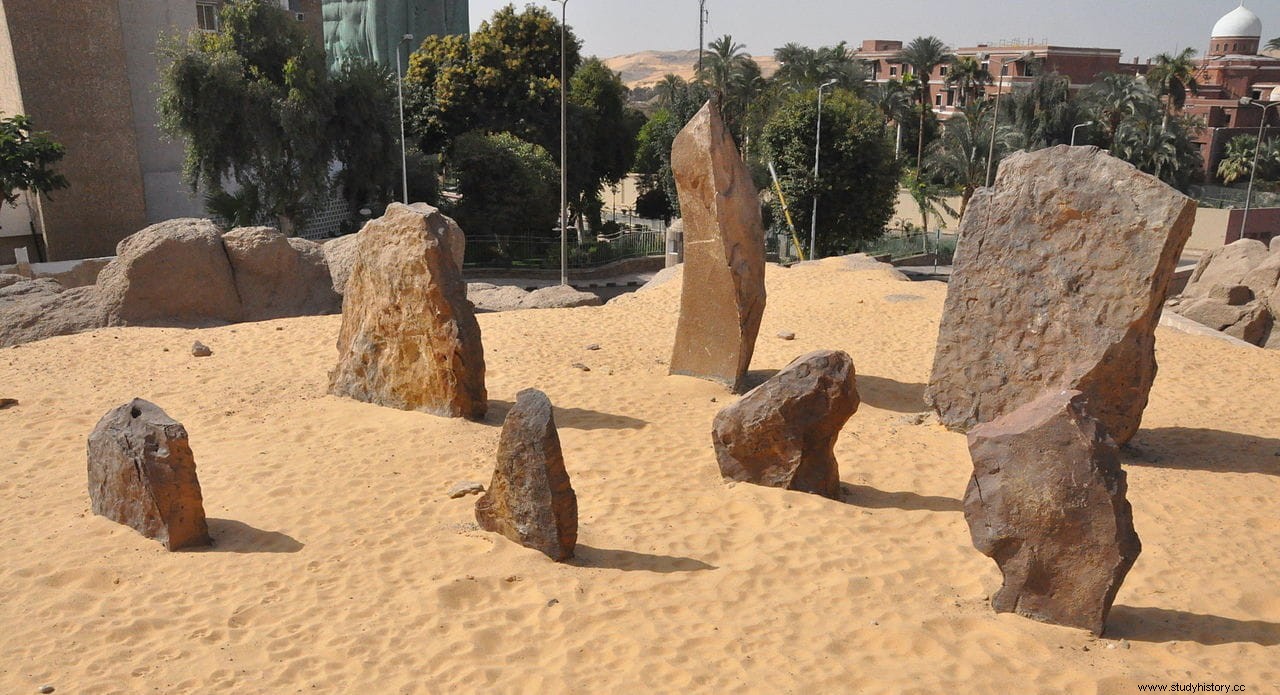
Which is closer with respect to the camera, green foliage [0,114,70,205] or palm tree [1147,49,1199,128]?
green foliage [0,114,70,205]

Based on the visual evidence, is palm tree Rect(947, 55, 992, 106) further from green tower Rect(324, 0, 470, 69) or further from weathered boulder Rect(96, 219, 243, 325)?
weathered boulder Rect(96, 219, 243, 325)

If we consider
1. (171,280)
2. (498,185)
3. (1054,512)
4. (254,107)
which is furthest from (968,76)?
(1054,512)

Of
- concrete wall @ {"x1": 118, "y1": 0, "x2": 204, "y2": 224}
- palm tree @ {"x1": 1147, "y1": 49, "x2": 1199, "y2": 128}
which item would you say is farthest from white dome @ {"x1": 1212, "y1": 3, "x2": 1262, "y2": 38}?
concrete wall @ {"x1": 118, "y1": 0, "x2": 204, "y2": 224}

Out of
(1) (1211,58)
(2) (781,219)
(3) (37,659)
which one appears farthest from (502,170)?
(1) (1211,58)

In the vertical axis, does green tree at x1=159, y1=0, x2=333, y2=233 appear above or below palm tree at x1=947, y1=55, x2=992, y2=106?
below

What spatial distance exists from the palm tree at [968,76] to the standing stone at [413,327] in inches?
1878

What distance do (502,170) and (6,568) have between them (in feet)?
88.0

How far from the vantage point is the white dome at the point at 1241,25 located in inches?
2522

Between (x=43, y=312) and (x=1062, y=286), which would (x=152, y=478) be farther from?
(x=43, y=312)

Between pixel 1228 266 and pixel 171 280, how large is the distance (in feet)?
62.8

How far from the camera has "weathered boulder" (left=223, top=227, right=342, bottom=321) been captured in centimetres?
1588

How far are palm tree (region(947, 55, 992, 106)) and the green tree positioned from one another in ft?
121

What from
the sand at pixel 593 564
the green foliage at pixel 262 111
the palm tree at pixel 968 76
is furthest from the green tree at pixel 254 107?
the palm tree at pixel 968 76

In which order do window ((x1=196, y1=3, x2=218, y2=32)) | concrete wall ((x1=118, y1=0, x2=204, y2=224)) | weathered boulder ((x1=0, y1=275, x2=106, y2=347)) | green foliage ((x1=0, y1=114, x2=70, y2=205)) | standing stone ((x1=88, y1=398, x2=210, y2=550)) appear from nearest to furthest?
standing stone ((x1=88, y1=398, x2=210, y2=550)), weathered boulder ((x1=0, y1=275, x2=106, y2=347)), green foliage ((x1=0, y1=114, x2=70, y2=205)), concrete wall ((x1=118, y1=0, x2=204, y2=224)), window ((x1=196, y1=3, x2=218, y2=32))
